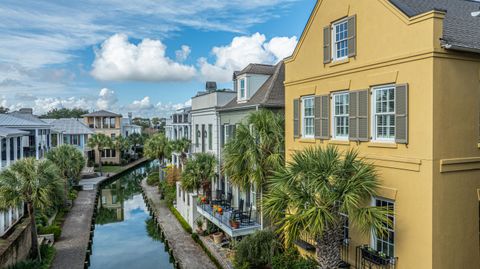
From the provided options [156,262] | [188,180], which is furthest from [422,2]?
[156,262]

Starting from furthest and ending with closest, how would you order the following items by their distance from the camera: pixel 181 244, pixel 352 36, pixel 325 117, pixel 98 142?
pixel 98 142 < pixel 181 244 < pixel 325 117 < pixel 352 36

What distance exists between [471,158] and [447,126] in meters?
1.42

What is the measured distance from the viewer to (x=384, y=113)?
11070 millimetres

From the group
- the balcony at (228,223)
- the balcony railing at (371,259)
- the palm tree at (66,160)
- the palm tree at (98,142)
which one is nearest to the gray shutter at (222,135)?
the balcony at (228,223)

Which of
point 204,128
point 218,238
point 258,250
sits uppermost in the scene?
point 204,128

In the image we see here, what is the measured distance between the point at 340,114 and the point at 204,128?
16.3 m

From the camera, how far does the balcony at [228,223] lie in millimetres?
18844

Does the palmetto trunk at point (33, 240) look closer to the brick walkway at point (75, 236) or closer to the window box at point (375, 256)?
the brick walkway at point (75, 236)

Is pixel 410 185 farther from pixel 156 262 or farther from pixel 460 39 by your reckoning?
pixel 156 262

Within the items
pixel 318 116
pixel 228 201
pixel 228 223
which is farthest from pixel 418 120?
pixel 228 201

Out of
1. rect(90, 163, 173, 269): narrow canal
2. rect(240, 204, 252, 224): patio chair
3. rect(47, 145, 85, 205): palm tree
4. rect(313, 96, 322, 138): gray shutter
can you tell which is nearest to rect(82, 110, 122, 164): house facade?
rect(90, 163, 173, 269): narrow canal

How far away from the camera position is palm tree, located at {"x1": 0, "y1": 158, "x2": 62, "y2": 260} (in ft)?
60.2

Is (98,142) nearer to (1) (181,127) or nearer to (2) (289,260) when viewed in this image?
(1) (181,127)

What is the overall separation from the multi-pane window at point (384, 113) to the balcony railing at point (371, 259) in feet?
11.8
